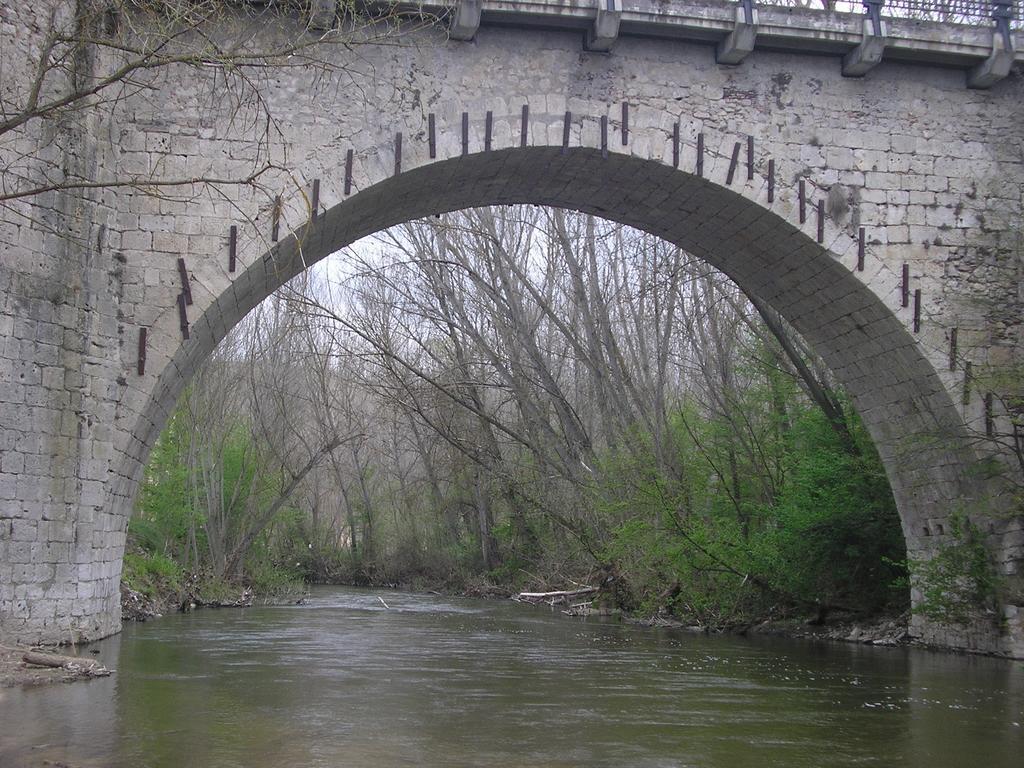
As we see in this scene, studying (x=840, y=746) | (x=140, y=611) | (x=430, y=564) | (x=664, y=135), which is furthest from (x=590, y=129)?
(x=430, y=564)

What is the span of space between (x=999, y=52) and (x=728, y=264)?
3128 millimetres

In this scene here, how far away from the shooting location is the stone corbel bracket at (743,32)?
371 inches

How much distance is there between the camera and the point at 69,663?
708 cm

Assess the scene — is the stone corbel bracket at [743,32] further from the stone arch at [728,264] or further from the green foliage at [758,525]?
the green foliage at [758,525]

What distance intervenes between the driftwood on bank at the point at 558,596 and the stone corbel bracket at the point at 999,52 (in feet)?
30.1

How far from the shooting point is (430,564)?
2512cm

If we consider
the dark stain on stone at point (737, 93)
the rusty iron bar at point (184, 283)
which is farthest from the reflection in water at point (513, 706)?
the dark stain on stone at point (737, 93)

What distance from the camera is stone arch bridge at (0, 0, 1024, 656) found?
8148 mm

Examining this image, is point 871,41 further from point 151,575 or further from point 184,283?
point 151,575

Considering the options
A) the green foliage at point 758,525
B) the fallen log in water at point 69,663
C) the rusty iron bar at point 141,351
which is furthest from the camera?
the green foliage at point 758,525

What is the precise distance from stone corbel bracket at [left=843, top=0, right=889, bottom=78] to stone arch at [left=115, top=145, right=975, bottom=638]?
4.68 ft

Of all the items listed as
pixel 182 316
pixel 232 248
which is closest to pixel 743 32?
pixel 232 248

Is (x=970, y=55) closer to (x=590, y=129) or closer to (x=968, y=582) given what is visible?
(x=590, y=129)

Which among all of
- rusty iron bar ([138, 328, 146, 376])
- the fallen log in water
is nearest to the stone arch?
rusty iron bar ([138, 328, 146, 376])
